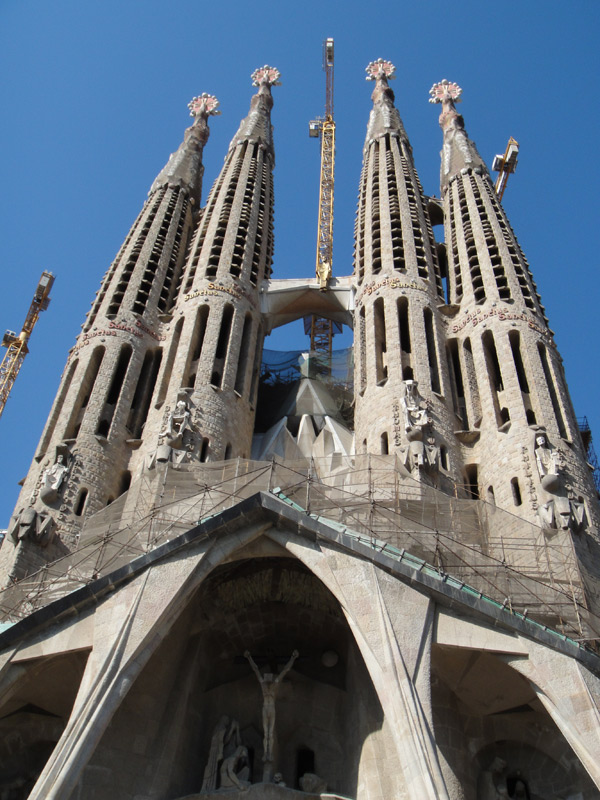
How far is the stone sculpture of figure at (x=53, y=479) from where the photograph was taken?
19.0m

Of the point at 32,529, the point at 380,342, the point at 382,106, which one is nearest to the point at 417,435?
the point at 380,342

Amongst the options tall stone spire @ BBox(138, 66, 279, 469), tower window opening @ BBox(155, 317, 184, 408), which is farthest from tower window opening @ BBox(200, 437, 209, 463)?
tower window opening @ BBox(155, 317, 184, 408)

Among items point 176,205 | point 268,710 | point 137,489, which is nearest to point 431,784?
point 268,710

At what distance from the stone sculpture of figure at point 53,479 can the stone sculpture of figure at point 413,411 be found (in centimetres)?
805

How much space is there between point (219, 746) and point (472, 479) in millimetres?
9259

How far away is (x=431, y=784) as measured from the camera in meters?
11.1

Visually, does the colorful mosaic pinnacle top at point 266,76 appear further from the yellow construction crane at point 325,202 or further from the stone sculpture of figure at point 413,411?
the stone sculpture of figure at point 413,411

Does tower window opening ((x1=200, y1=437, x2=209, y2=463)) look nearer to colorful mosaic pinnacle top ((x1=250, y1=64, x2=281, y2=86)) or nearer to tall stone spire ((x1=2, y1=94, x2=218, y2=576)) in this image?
tall stone spire ((x1=2, y1=94, x2=218, y2=576))

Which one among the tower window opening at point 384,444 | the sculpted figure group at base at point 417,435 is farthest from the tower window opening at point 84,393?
the sculpted figure group at base at point 417,435

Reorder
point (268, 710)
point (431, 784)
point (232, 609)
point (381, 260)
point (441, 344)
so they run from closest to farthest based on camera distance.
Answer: point (431, 784) → point (268, 710) → point (232, 609) → point (441, 344) → point (381, 260)

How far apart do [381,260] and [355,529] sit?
1352 centimetres

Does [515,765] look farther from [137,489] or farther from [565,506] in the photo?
[137,489]

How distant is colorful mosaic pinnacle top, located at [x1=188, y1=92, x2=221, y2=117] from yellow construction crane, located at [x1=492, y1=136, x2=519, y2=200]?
1432cm

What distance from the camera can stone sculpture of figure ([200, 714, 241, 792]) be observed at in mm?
14594
